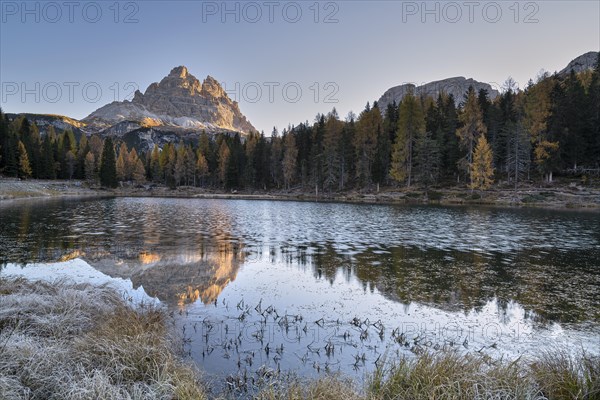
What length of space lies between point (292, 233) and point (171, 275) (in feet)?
47.6

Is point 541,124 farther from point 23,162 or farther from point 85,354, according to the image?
point 23,162

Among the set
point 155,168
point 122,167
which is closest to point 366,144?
point 155,168

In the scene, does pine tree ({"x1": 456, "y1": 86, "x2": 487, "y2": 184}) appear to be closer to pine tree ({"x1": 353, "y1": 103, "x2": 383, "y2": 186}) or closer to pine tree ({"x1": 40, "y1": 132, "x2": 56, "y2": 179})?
pine tree ({"x1": 353, "y1": 103, "x2": 383, "y2": 186})

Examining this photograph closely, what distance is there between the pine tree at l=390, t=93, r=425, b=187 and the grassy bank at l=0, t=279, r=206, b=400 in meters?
68.4

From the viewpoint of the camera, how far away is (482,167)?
63406 millimetres

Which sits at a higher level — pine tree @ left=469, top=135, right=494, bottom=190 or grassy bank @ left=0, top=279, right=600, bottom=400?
pine tree @ left=469, top=135, right=494, bottom=190

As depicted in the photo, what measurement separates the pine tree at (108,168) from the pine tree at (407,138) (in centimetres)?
7827

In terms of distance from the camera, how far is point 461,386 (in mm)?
5527

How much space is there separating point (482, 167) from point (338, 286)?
193ft

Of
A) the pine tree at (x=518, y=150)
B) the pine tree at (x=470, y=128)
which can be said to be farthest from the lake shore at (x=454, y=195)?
the pine tree at (x=470, y=128)

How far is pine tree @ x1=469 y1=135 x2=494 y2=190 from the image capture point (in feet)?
205

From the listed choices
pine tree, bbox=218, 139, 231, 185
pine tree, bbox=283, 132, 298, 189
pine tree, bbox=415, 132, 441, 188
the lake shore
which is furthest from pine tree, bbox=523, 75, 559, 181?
pine tree, bbox=218, 139, 231, 185

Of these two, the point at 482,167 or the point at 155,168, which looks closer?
the point at 482,167

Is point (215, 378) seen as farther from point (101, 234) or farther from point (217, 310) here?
point (101, 234)
